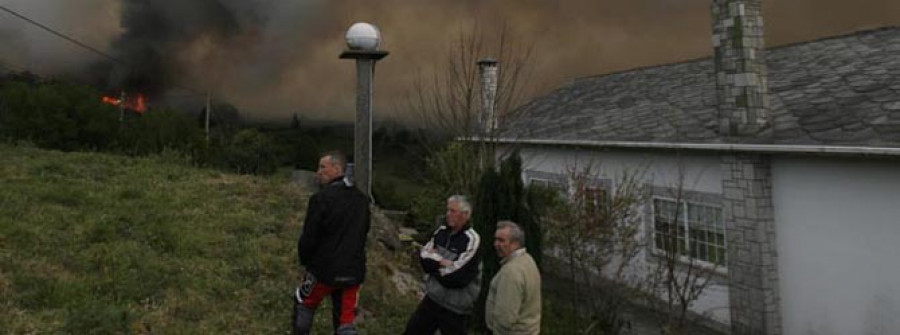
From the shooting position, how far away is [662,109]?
12766 millimetres

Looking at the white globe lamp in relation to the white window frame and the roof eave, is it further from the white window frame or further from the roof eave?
the white window frame

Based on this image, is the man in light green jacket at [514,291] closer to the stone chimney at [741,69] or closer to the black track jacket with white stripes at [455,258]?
the black track jacket with white stripes at [455,258]

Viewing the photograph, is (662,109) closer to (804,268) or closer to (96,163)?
(804,268)

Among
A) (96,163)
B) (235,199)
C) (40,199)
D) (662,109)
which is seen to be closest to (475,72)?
(662,109)

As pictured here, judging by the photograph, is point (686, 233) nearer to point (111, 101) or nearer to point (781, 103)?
point (781, 103)

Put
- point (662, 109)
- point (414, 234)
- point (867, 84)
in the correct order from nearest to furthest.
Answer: point (867, 84), point (662, 109), point (414, 234)

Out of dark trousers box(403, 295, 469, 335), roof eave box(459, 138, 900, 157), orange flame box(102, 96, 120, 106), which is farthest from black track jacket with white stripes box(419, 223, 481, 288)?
orange flame box(102, 96, 120, 106)

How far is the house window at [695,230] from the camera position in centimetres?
943

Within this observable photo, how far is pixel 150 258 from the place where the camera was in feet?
23.4

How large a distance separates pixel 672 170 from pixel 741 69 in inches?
82.7

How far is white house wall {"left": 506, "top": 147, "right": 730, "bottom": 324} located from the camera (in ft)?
30.7

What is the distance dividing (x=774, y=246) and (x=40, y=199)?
1171cm

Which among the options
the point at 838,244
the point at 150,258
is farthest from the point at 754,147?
the point at 150,258

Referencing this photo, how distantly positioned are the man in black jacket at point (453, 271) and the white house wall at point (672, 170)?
16.7 ft
